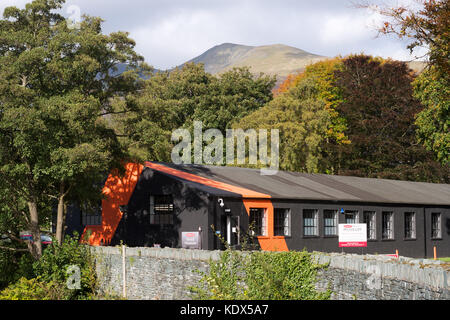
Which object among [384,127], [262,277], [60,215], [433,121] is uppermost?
[384,127]

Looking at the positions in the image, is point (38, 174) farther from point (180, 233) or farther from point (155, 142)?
point (180, 233)

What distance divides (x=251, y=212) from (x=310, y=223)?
14.3 feet

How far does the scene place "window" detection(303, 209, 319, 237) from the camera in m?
32.3

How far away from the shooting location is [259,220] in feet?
99.0

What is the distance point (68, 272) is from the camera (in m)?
24.0

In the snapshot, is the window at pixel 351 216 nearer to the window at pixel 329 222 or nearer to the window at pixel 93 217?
the window at pixel 329 222

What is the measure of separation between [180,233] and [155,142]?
18.0 ft

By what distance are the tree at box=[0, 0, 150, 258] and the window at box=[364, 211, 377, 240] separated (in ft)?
51.9

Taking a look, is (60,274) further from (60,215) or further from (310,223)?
(310,223)

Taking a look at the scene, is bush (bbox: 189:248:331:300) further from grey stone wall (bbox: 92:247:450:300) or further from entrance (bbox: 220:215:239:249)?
entrance (bbox: 220:215:239:249)

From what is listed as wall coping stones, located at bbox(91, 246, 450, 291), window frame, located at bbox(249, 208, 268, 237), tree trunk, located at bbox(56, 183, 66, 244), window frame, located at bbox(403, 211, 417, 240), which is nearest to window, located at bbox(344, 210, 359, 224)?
window frame, located at bbox(403, 211, 417, 240)

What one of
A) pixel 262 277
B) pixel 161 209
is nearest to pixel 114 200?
pixel 161 209

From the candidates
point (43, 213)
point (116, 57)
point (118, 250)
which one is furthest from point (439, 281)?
point (43, 213)
